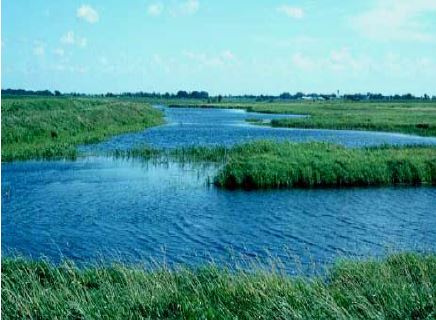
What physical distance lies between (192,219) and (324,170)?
1037 centimetres

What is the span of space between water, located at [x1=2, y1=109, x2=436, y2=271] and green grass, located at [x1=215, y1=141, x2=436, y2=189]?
43.3 inches

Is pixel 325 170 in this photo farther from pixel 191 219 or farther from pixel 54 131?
pixel 54 131

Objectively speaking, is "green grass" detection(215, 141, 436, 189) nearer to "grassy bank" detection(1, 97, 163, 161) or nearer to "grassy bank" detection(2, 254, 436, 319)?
"grassy bank" detection(1, 97, 163, 161)

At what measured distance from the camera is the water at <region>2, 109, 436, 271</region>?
56.5 ft

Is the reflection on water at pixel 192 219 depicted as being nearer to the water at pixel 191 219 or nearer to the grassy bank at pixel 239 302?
the water at pixel 191 219

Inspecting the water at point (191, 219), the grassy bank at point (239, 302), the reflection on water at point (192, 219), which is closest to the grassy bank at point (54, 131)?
the water at point (191, 219)

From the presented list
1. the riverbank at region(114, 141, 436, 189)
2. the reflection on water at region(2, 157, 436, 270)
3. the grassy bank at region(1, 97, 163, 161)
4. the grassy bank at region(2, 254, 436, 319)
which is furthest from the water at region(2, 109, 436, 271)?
the grassy bank at region(1, 97, 163, 161)

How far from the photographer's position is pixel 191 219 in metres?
21.6

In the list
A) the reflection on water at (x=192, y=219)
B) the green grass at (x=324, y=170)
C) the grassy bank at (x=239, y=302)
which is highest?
the grassy bank at (x=239, y=302)

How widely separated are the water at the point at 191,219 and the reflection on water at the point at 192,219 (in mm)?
39

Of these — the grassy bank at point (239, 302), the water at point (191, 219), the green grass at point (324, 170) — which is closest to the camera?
the grassy bank at point (239, 302)

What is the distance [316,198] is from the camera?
25.8m

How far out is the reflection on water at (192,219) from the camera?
57.1 ft

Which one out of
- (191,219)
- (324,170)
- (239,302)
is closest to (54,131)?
(324,170)
